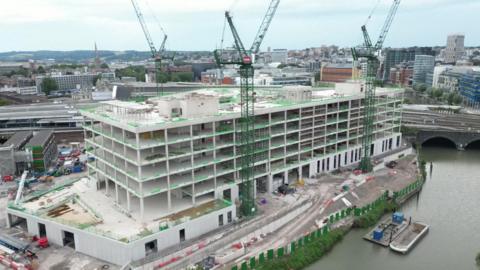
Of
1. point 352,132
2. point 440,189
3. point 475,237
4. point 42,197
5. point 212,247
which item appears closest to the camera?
point 212,247

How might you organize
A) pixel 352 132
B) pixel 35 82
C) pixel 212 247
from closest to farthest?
Result: pixel 212 247
pixel 352 132
pixel 35 82

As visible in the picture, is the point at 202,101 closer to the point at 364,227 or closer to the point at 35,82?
the point at 364,227

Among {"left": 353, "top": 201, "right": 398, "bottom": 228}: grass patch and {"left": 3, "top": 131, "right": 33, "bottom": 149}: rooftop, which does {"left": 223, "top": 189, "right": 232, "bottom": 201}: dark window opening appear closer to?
{"left": 353, "top": 201, "right": 398, "bottom": 228}: grass patch

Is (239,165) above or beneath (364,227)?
above

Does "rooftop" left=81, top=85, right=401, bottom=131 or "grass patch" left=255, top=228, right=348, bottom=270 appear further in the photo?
"rooftop" left=81, top=85, right=401, bottom=131

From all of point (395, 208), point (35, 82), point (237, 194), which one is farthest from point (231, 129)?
point (35, 82)

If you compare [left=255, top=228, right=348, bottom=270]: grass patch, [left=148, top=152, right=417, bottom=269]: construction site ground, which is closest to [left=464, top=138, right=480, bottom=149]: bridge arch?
[left=148, top=152, right=417, bottom=269]: construction site ground

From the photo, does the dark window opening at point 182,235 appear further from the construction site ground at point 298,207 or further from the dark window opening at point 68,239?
the dark window opening at point 68,239

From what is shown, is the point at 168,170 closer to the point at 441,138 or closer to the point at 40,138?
the point at 40,138
